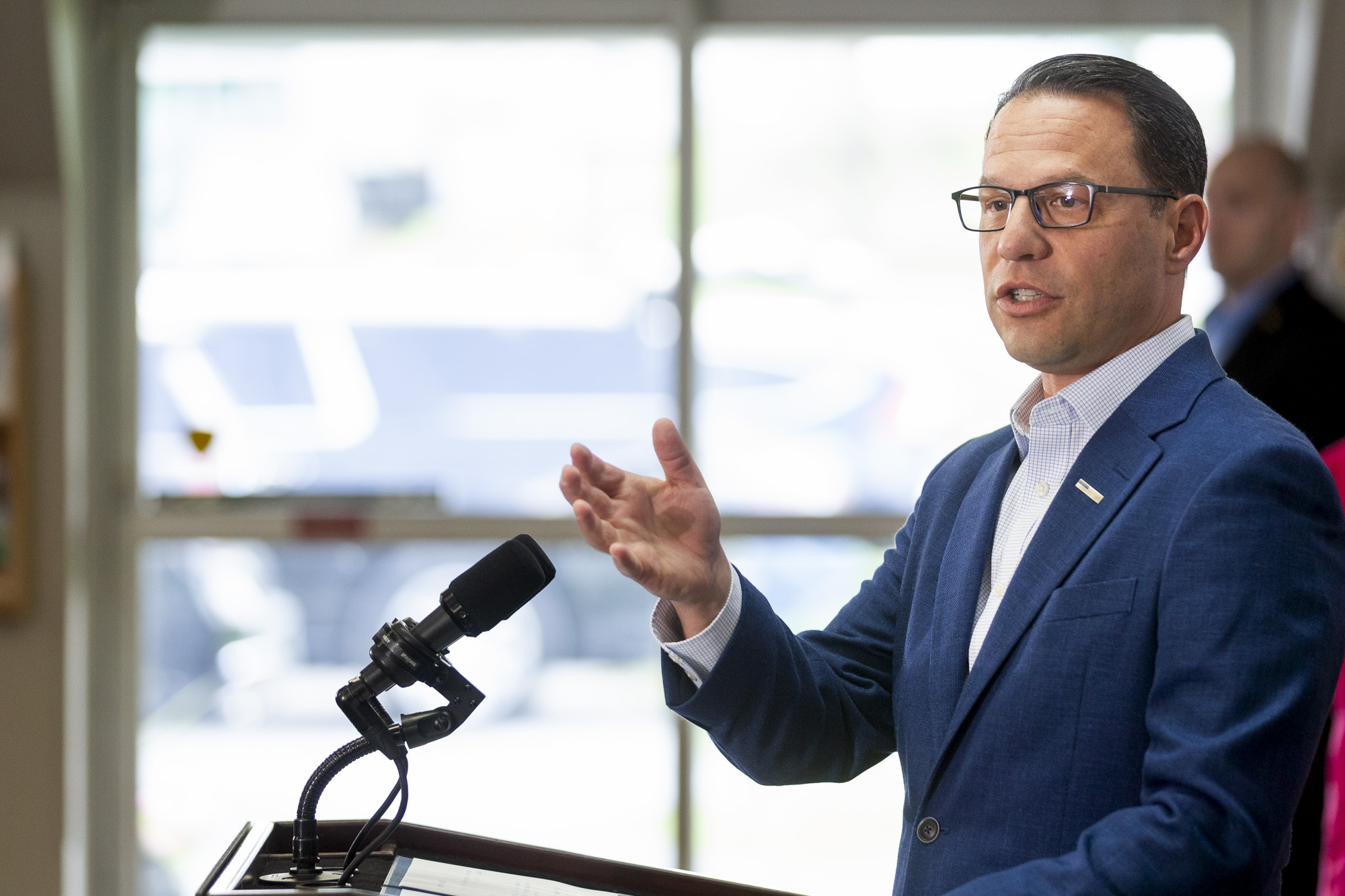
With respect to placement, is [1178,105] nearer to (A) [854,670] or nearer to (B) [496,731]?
(A) [854,670]

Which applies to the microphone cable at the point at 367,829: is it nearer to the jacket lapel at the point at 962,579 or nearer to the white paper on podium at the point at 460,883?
the white paper on podium at the point at 460,883

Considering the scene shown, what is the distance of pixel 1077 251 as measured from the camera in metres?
1.23

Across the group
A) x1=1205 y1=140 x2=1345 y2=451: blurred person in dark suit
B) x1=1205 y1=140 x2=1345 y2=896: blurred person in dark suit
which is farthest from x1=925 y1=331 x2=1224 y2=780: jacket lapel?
x1=1205 y1=140 x2=1345 y2=451: blurred person in dark suit

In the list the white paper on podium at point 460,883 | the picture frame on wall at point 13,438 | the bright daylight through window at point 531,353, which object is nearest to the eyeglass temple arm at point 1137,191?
the white paper on podium at point 460,883

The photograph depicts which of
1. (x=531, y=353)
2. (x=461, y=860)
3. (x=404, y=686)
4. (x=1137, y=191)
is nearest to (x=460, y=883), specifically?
(x=461, y=860)

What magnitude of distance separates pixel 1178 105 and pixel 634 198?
2.25 metres

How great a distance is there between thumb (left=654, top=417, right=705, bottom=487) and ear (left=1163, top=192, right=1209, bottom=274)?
0.52 m

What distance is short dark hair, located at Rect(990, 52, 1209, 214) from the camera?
4.02 feet

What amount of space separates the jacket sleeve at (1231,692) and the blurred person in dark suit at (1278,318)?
5.41 feet

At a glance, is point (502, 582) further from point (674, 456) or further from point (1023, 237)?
point (1023, 237)

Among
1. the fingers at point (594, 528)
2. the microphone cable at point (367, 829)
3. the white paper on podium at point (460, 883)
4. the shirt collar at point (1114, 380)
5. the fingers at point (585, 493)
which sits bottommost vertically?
the white paper on podium at point (460, 883)

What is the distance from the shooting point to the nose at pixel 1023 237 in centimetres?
124

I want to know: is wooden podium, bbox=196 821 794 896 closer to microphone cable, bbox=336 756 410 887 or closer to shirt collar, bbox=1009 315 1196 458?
microphone cable, bbox=336 756 410 887

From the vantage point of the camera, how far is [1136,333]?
1271 millimetres
